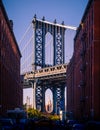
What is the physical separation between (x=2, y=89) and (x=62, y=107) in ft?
335

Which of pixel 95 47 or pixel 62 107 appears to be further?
pixel 62 107

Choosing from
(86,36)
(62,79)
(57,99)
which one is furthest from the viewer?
(57,99)

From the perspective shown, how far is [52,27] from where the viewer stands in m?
182

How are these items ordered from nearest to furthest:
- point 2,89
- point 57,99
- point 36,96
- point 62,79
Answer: point 2,89, point 62,79, point 36,96, point 57,99

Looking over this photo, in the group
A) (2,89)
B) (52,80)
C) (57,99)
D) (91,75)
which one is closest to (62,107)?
(57,99)

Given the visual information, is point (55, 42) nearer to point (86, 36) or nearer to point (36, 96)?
point (36, 96)

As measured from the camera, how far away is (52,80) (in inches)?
6649

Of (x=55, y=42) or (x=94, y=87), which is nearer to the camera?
(x=94, y=87)

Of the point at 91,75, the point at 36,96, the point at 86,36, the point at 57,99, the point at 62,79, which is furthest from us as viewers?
the point at 57,99

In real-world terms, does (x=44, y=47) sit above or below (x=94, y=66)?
above

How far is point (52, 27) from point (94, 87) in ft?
388

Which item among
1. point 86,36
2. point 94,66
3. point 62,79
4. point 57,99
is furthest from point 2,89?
point 57,99

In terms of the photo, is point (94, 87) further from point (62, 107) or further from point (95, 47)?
point (62, 107)

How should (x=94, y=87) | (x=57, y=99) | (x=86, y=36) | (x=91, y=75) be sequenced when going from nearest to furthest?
(x=94, y=87) → (x=91, y=75) → (x=86, y=36) → (x=57, y=99)
